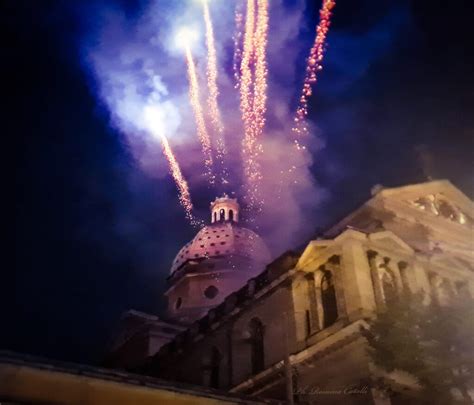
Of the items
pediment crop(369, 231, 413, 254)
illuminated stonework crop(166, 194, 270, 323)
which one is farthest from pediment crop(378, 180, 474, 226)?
illuminated stonework crop(166, 194, 270, 323)

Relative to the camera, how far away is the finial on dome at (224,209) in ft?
179

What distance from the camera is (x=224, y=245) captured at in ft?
161

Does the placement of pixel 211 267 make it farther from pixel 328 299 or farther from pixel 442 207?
pixel 328 299

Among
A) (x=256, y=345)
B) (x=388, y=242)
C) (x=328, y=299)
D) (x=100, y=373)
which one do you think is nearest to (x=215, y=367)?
(x=256, y=345)

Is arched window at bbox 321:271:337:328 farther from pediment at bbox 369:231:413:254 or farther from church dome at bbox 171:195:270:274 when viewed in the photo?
church dome at bbox 171:195:270:274

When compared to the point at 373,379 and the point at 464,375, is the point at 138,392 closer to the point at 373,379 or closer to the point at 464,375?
the point at 373,379

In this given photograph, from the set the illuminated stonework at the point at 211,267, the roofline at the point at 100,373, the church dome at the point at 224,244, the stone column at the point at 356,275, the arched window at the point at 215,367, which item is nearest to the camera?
the roofline at the point at 100,373

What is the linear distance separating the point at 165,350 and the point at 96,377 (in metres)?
19.5

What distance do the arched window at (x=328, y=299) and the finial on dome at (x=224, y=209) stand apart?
30038 mm

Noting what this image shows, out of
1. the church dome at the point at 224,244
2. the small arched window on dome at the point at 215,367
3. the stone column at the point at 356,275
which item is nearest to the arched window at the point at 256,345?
the small arched window on dome at the point at 215,367

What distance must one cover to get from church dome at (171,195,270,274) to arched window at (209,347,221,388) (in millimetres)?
17684

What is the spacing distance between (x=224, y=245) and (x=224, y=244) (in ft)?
0.40

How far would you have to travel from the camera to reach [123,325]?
42.4 meters

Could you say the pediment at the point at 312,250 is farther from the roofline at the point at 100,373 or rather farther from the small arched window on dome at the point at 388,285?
the roofline at the point at 100,373
